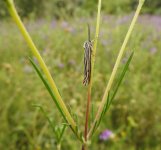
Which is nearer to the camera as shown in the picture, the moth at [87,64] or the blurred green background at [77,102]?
the moth at [87,64]

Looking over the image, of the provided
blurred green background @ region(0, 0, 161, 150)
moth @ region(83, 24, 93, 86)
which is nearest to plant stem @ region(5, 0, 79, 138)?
moth @ region(83, 24, 93, 86)

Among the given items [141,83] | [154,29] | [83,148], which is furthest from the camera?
[154,29]

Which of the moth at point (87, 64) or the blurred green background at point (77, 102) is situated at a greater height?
the moth at point (87, 64)

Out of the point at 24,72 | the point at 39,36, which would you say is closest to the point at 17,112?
the point at 24,72

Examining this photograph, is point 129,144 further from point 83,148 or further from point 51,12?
point 51,12

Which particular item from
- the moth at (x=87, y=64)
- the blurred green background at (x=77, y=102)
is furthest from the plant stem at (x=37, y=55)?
the blurred green background at (x=77, y=102)

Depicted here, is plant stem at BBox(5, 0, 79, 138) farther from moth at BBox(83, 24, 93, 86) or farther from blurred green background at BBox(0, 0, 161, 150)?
blurred green background at BBox(0, 0, 161, 150)

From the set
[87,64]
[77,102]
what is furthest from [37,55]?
[77,102]

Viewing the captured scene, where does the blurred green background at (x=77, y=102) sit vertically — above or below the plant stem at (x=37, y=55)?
below

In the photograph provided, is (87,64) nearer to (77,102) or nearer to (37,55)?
(37,55)

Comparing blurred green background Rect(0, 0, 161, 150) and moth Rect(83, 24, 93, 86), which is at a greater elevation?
moth Rect(83, 24, 93, 86)

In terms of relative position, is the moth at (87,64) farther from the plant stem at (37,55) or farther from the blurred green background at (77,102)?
the blurred green background at (77,102)
